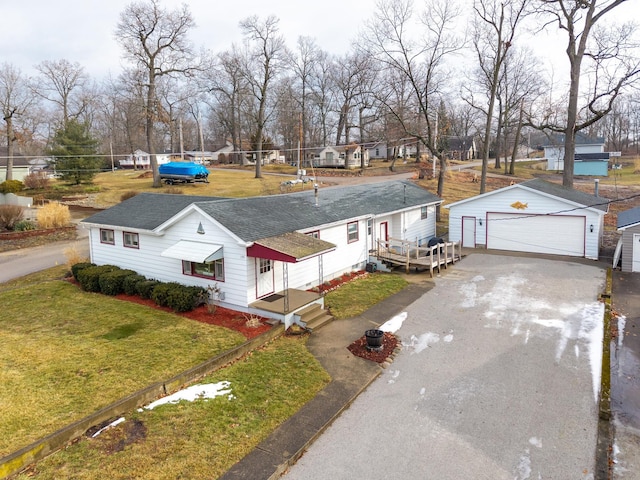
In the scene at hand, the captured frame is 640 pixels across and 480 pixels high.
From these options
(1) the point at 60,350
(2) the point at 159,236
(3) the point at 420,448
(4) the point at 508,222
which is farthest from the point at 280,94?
(3) the point at 420,448

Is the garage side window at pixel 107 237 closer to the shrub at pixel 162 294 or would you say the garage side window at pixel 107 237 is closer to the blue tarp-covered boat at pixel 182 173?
the shrub at pixel 162 294

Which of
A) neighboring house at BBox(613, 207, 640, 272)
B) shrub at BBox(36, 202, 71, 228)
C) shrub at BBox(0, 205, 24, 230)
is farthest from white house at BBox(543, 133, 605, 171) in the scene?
shrub at BBox(0, 205, 24, 230)

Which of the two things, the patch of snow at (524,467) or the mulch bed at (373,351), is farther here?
the mulch bed at (373,351)

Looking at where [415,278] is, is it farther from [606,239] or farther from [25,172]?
[25,172]

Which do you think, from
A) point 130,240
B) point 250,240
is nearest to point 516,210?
point 250,240

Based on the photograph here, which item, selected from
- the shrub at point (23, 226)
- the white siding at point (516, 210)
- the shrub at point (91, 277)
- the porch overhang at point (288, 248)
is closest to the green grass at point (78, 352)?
the shrub at point (91, 277)

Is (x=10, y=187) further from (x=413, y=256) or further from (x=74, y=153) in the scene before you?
(x=413, y=256)
